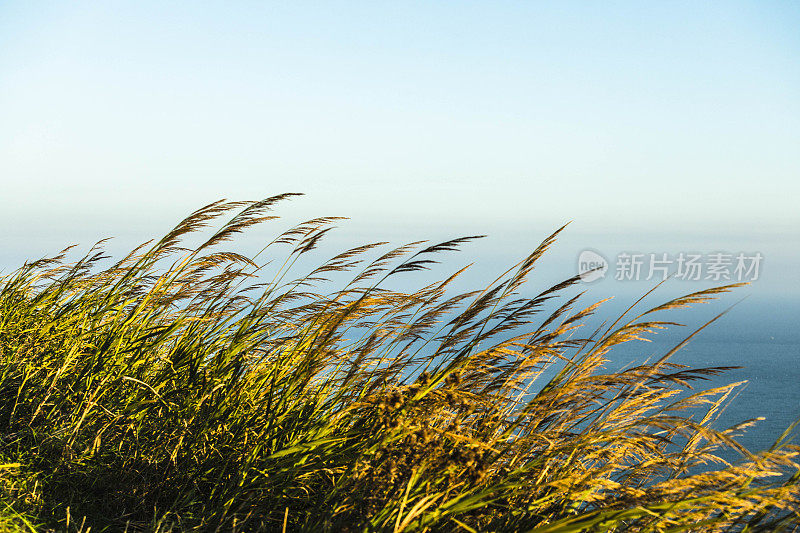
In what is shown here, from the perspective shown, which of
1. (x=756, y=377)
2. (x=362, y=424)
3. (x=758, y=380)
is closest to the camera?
(x=362, y=424)

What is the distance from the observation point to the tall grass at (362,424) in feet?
4.98

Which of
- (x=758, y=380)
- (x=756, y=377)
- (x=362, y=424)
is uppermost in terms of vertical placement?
(x=362, y=424)

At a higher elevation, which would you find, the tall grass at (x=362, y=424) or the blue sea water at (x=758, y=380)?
the tall grass at (x=362, y=424)

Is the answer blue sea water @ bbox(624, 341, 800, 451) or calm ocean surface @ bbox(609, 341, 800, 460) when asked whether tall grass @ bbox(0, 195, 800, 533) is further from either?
blue sea water @ bbox(624, 341, 800, 451)

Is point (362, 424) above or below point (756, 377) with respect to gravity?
above

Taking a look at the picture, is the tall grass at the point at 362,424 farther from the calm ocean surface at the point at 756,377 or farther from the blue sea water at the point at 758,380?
the blue sea water at the point at 758,380

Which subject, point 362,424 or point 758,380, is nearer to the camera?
point 362,424

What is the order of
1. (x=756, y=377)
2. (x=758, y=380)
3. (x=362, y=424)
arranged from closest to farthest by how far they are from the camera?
(x=362, y=424), (x=758, y=380), (x=756, y=377)

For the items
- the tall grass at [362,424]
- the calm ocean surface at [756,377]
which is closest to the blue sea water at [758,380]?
the calm ocean surface at [756,377]

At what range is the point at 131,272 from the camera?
9.19 feet

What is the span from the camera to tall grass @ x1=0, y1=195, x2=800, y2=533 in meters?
1.52

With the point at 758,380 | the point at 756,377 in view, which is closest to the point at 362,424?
the point at 758,380

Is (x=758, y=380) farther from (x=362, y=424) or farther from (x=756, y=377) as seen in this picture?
(x=362, y=424)

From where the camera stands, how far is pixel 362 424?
6.33ft
